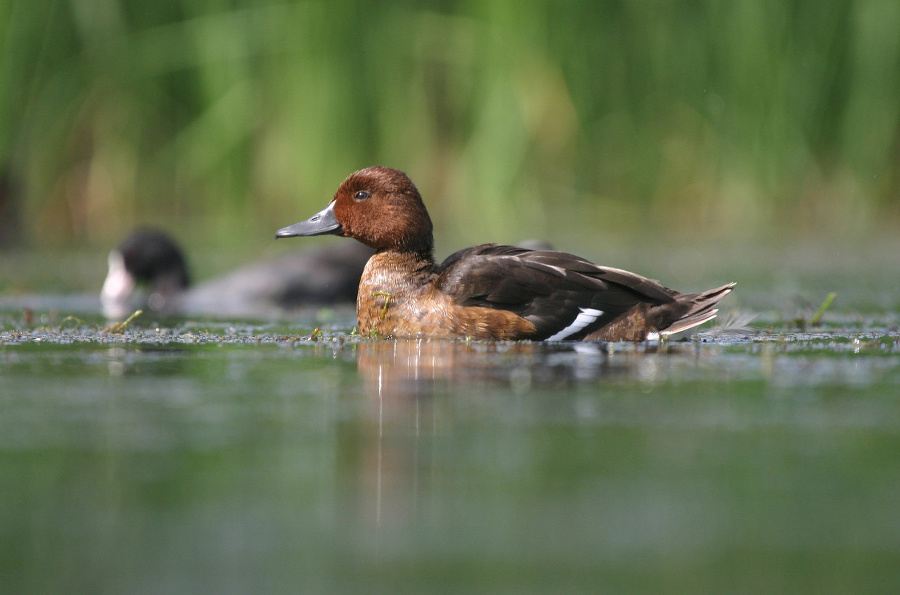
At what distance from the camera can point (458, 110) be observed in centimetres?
1243

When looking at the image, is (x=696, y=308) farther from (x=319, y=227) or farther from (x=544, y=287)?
(x=319, y=227)

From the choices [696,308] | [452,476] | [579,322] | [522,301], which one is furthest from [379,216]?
[452,476]

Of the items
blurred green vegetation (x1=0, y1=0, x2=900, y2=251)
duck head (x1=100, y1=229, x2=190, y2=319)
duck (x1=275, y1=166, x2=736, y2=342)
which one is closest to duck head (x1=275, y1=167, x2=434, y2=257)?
duck (x1=275, y1=166, x2=736, y2=342)

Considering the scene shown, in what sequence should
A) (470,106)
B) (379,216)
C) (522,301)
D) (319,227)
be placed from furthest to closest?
(470,106)
(319,227)
(379,216)
(522,301)

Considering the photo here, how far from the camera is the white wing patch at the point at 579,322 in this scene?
18.7 feet

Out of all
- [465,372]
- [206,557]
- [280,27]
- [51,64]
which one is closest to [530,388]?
[465,372]

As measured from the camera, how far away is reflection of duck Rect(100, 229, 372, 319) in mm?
8969

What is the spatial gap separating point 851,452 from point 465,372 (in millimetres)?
1698

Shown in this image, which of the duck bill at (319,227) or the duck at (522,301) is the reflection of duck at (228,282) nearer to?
the duck bill at (319,227)

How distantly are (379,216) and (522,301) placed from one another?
107 centimetres

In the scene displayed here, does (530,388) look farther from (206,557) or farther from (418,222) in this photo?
(418,222)

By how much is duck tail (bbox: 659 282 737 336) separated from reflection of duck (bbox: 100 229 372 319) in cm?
348

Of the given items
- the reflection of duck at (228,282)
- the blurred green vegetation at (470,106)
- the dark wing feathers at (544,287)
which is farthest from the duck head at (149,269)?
the dark wing feathers at (544,287)

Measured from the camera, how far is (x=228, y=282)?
9.18 meters
